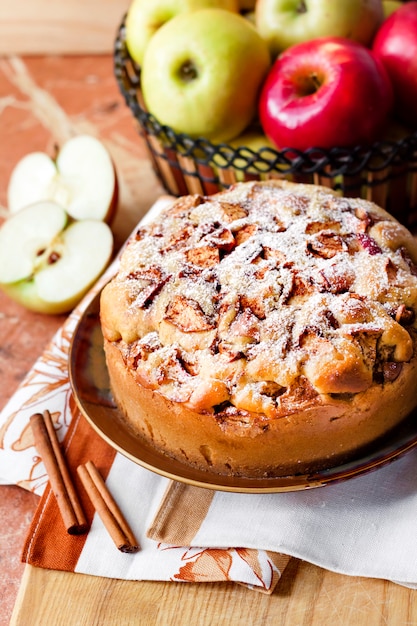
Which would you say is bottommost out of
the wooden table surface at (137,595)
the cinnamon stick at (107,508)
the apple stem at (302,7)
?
the wooden table surface at (137,595)

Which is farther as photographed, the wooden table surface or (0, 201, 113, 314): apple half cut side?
(0, 201, 113, 314): apple half cut side

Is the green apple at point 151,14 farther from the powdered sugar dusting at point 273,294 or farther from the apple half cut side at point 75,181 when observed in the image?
the powdered sugar dusting at point 273,294

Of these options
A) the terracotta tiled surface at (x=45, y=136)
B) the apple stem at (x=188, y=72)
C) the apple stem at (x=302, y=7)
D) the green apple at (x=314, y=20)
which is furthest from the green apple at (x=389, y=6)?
the terracotta tiled surface at (x=45, y=136)

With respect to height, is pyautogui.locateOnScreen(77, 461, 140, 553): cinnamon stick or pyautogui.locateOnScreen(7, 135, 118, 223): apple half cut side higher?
pyautogui.locateOnScreen(7, 135, 118, 223): apple half cut side

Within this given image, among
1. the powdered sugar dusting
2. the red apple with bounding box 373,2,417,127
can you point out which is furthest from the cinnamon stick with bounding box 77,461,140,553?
the red apple with bounding box 373,2,417,127

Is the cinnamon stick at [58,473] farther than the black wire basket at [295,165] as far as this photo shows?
No

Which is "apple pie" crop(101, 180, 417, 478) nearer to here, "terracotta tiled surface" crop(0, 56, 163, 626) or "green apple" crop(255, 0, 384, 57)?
"terracotta tiled surface" crop(0, 56, 163, 626)
